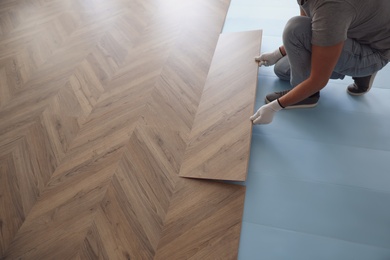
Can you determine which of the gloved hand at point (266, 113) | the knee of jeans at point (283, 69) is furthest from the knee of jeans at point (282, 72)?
the gloved hand at point (266, 113)

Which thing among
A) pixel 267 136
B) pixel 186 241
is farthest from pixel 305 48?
pixel 186 241

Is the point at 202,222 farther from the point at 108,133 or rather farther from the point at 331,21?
the point at 331,21

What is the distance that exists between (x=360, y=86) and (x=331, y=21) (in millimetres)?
758

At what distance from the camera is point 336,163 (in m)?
1.52

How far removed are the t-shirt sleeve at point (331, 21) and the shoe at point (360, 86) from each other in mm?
612

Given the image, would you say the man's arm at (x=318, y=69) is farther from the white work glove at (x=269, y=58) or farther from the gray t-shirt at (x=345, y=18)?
the white work glove at (x=269, y=58)

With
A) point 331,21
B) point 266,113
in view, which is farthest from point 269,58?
point 331,21

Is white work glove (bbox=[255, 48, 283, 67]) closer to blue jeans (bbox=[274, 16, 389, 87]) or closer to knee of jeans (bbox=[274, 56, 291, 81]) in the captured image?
knee of jeans (bbox=[274, 56, 291, 81])

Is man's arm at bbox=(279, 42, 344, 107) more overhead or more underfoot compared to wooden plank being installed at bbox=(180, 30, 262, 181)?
more overhead

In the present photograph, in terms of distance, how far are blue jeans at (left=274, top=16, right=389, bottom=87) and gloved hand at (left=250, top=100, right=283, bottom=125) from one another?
247 millimetres

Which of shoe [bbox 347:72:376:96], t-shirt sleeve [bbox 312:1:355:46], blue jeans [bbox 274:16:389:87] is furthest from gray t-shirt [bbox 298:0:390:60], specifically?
shoe [bbox 347:72:376:96]

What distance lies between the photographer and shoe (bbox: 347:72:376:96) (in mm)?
1729

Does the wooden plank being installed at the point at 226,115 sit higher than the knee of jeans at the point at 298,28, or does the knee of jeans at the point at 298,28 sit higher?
the knee of jeans at the point at 298,28

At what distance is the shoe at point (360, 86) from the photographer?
173 cm
